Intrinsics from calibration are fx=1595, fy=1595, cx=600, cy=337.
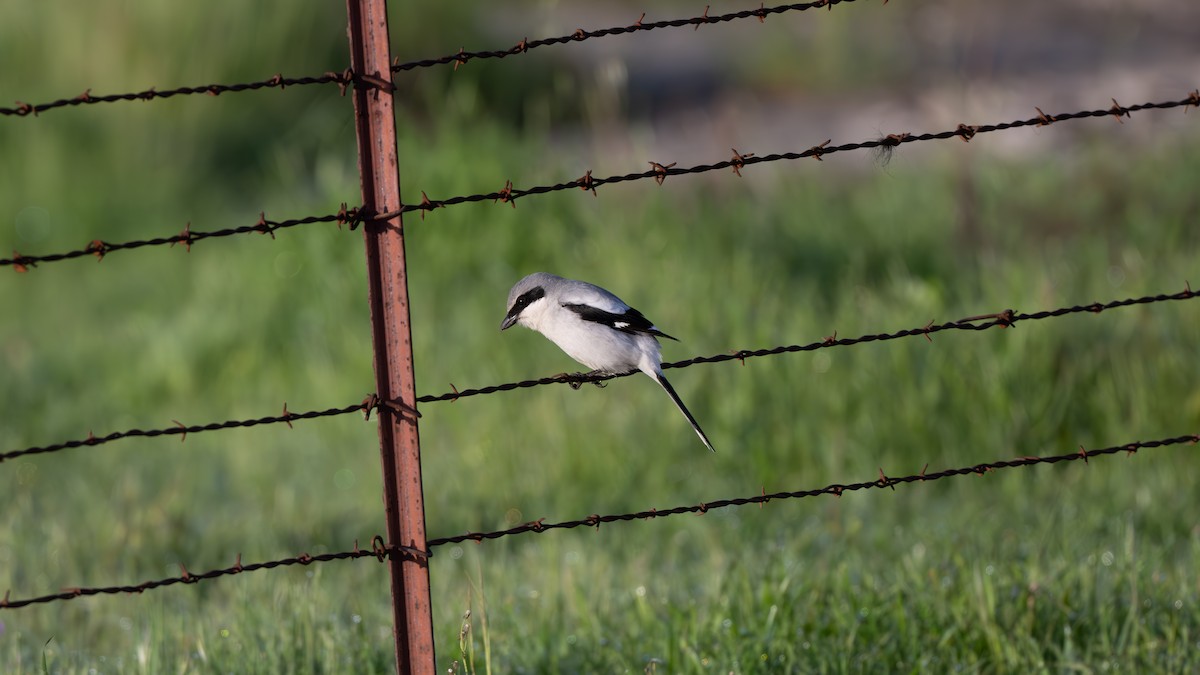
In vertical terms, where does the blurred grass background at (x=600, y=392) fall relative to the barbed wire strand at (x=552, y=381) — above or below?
above

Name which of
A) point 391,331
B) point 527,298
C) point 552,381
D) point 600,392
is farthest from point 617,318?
point 600,392

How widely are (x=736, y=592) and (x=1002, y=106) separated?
7.41 meters

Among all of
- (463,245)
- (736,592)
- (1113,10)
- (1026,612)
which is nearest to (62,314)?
(463,245)

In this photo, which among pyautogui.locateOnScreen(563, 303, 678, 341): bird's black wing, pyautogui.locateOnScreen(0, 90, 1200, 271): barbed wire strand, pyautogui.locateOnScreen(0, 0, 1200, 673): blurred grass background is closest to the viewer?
pyautogui.locateOnScreen(0, 90, 1200, 271): barbed wire strand

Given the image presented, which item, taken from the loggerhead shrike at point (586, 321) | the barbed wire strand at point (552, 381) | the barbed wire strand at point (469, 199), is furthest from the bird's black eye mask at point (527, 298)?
the barbed wire strand at point (469, 199)

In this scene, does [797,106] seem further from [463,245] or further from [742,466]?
[742,466]

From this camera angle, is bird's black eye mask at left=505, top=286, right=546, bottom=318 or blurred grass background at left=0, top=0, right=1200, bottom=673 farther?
blurred grass background at left=0, top=0, right=1200, bottom=673

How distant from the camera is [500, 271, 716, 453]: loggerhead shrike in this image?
391 cm

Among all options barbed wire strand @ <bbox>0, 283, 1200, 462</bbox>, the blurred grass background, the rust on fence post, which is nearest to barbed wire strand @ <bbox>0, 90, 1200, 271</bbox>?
the rust on fence post

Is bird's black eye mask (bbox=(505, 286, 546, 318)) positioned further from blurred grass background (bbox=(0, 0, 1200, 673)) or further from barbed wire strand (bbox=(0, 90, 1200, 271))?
blurred grass background (bbox=(0, 0, 1200, 673))

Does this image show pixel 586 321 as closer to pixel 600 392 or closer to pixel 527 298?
pixel 527 298

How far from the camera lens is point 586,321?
3922 millimetres

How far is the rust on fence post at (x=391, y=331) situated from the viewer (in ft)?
11.0

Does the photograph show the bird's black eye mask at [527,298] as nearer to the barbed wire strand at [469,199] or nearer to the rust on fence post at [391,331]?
the barbed wire strand at [469,199]
